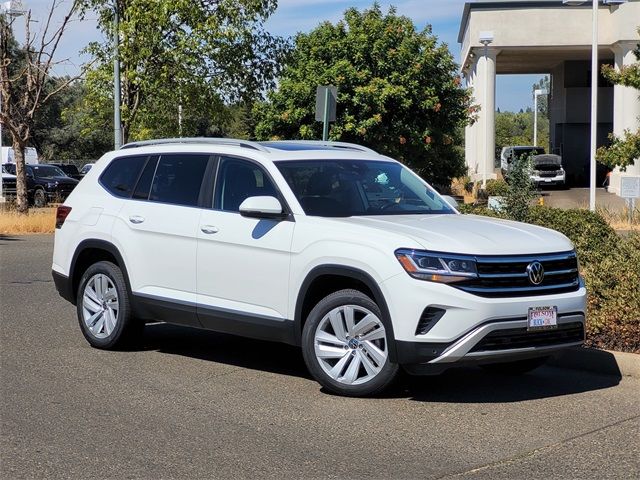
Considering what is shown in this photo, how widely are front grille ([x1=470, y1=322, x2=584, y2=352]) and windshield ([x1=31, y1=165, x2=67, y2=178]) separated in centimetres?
Answer: 3383

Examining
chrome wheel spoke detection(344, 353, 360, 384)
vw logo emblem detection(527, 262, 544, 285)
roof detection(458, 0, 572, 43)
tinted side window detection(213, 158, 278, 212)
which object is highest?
roof detection(458, 0, 572, 43)

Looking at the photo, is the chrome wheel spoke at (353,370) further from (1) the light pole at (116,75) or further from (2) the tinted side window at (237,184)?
(1) the light pole at (116,75)

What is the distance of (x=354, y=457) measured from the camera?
582cm

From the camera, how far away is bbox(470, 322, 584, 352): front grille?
6867 millimetres

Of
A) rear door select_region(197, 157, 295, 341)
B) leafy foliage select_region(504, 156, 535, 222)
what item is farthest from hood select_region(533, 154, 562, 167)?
rear door select_region(197, 157, 295, 341)

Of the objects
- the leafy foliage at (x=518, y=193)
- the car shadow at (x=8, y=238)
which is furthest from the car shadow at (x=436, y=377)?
the car shadow at (x=8, y=238)

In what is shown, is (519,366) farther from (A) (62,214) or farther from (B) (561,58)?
(B) (561,58)

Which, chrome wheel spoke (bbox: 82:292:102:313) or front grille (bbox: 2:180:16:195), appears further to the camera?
front grille (bbox: 2:180:16:195)

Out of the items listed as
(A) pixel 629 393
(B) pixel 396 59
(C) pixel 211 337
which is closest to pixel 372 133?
(B) pixel 396 59

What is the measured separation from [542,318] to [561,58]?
158ft

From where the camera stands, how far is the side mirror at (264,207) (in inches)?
302

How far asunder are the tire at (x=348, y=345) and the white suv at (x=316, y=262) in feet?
0.03

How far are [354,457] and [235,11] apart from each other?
20.1 meters

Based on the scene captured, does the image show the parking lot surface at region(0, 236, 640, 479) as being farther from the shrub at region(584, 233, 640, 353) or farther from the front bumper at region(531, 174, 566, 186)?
the front bumper at region(531, 174, 566, 186)
